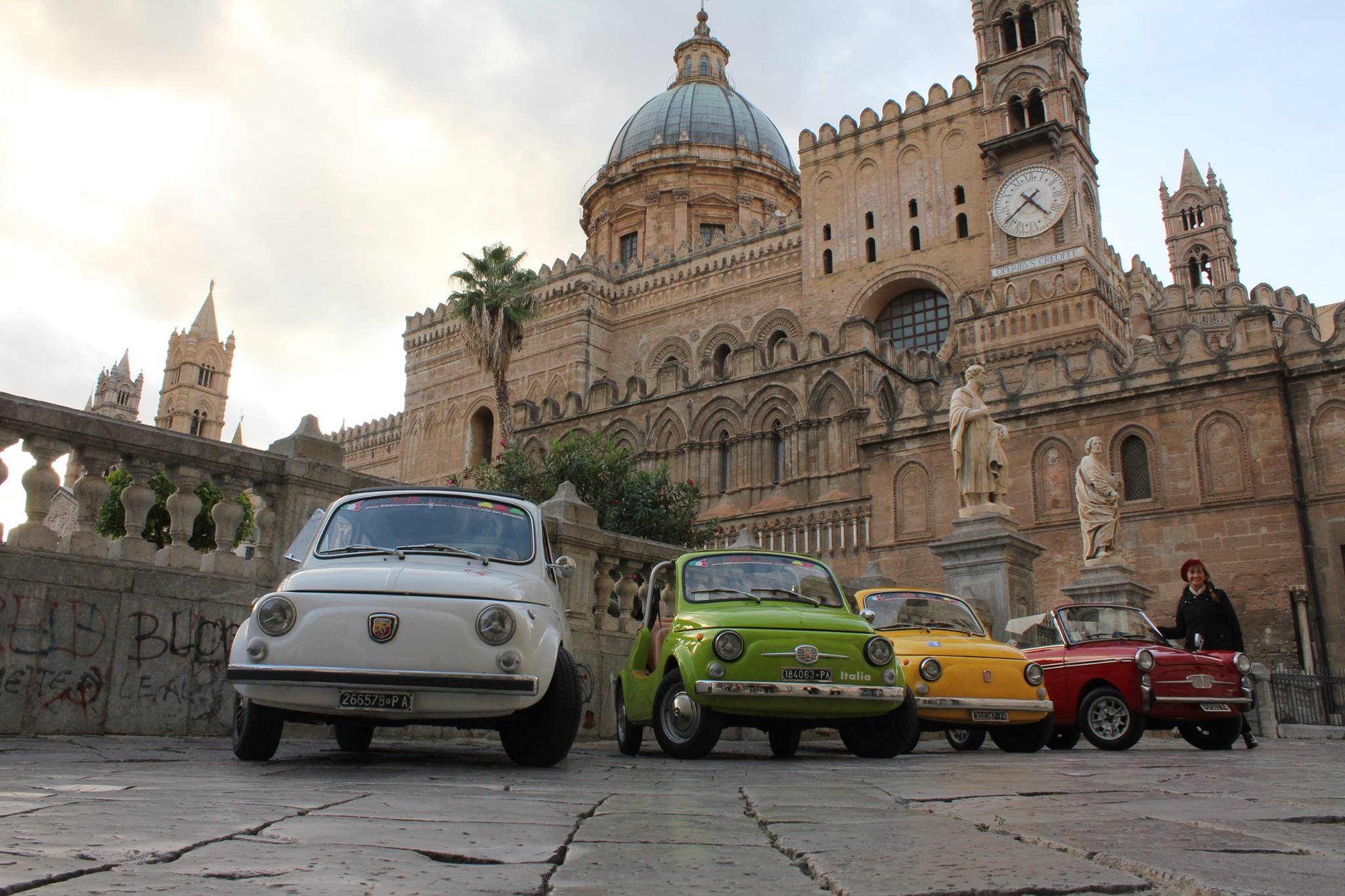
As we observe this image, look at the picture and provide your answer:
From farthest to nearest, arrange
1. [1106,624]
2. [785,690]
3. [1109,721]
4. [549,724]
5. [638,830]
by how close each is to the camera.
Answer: [1106,624]
[1109,721]
[785,690]
[549,724]
[638,830]

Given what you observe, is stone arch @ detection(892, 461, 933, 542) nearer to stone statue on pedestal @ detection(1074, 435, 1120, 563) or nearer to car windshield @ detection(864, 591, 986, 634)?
stone statue on pedestal @ detection(1074, 435, 1120, 563)

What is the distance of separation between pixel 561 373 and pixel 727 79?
83.9ft

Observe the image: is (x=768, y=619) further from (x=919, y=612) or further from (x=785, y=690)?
(x=919, y=612)

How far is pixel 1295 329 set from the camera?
21.7 metres

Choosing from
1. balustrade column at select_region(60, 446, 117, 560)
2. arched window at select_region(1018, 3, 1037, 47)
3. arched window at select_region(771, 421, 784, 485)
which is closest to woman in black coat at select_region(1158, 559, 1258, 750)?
balustrade column at select_region(60, 446, 117, 560)

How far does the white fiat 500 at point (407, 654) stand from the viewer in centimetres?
550

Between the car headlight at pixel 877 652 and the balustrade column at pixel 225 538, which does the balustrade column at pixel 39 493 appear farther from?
the car headlight at pixel 877 652

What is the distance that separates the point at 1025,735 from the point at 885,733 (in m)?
2.09

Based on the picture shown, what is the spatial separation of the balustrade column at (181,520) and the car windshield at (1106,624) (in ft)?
27.3

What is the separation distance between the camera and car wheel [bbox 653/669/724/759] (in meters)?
7.18

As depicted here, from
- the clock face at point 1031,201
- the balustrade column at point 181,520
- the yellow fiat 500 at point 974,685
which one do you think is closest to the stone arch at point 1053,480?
the clock face at point 1031,201

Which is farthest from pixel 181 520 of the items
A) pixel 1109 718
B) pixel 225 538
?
pixel 1109 718

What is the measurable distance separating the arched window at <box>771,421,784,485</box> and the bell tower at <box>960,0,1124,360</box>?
23.7 feet

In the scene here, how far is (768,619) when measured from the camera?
24.1 feet
